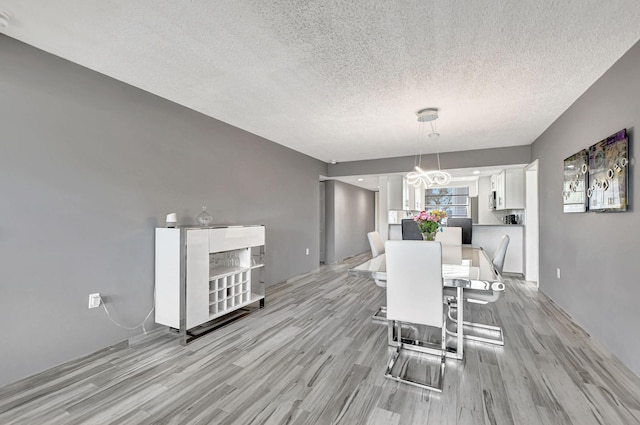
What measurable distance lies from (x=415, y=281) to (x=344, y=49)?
71.7 inches

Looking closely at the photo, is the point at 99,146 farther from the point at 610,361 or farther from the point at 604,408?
the point at 610,361

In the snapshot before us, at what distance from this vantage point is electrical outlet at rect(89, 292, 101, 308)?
2339mm

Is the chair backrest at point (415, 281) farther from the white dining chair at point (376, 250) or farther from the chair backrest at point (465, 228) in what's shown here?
the chair backrest at point (465, 228)

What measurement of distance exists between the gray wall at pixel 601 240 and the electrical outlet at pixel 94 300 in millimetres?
4176

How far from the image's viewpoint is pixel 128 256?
8.48 ft

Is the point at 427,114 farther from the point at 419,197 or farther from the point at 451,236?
the point at 419,197

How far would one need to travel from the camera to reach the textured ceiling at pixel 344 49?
1648 millimetres

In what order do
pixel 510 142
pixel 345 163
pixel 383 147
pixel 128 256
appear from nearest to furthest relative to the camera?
1. pixel 128 256
2. pixel 510 142
3. pixel 383 147
4. pixel 345 163

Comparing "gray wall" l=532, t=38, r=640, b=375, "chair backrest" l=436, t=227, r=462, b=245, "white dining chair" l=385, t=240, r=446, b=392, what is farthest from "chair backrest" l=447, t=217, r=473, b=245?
"white dining chair" l=385, t=240, r=446, b=392

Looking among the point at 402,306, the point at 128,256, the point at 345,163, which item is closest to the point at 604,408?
the point at 402,306

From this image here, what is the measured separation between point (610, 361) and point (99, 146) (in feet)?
15.0

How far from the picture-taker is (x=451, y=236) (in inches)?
168


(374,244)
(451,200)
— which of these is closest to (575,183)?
(374,244)

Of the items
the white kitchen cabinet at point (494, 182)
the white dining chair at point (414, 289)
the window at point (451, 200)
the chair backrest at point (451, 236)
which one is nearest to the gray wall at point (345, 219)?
the window at point (451, 200)
